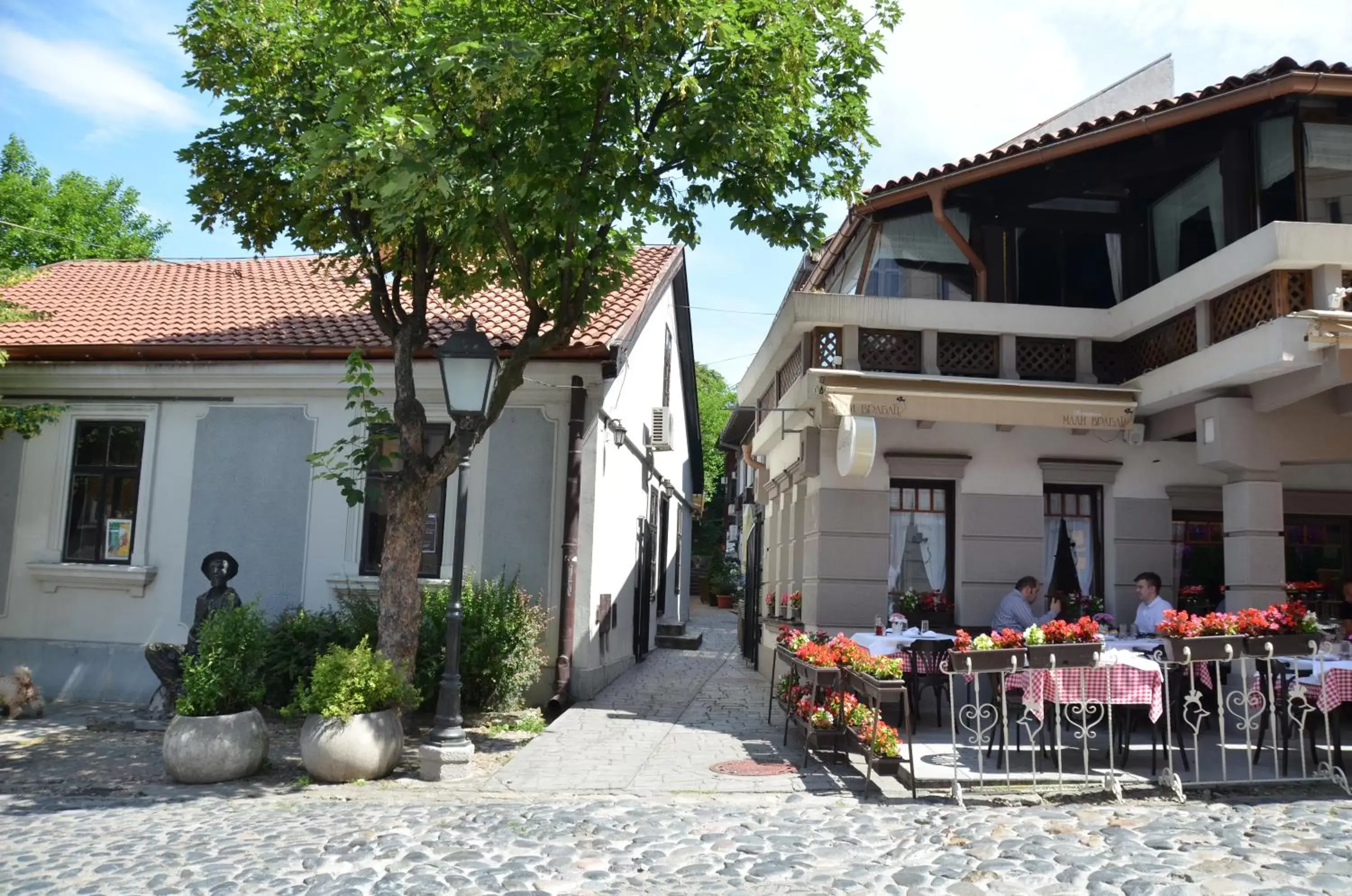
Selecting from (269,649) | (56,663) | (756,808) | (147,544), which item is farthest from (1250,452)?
(56,663)

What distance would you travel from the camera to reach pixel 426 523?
11430 mm

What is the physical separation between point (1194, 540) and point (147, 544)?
12358 millimetres

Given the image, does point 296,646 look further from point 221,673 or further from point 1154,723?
point 1154,723

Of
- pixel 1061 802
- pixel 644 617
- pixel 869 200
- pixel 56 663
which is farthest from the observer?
pixel 644 617

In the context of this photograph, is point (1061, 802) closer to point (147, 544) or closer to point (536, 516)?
point (536, 516)

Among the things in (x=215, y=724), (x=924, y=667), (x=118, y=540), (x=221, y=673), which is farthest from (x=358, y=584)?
(x=924, y=667)

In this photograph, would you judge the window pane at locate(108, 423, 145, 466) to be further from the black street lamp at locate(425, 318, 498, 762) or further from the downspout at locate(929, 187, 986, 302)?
the downspout at locate(929, 187, 986, 302)

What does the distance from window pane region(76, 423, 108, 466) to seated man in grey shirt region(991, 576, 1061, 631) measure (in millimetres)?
10870

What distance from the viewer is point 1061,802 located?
21.7 feet

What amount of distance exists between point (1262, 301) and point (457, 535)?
7240 mm

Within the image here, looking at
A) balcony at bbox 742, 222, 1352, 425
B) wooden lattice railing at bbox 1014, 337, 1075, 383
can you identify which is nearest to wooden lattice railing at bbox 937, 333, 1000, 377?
balcony at bbox 742, 222, 1352, 425

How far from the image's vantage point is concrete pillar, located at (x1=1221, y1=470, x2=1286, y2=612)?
30.6ft

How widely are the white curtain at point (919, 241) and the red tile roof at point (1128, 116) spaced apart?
41.2 inches

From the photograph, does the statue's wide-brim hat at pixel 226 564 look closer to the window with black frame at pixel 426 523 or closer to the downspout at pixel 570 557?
the window with black frame at pixel 426 523
